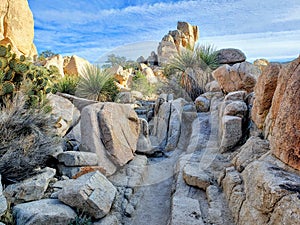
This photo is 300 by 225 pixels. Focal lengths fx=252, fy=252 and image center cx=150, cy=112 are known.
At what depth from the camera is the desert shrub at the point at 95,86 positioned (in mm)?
9859

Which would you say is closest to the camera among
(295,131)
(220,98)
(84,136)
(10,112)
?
(295,131)

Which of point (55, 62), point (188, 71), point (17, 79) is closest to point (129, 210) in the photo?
point (17, 79)

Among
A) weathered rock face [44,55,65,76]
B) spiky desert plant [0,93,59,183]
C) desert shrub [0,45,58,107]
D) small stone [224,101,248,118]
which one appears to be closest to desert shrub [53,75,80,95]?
desert shrub [0,45,58,107]

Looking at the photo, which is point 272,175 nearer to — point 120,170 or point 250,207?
point 250,207

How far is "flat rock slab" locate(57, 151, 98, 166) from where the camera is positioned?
4.33 m

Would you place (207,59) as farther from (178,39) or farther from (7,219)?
(178,39)

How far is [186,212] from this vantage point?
335 cm

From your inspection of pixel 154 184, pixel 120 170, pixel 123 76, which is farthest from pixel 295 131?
pixel 123 76

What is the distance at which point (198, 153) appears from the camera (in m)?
5.61

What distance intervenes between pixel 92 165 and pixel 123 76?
47.2 ft

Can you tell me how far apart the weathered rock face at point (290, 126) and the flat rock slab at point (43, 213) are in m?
2.62

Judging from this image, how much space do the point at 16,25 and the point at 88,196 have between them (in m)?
15.3

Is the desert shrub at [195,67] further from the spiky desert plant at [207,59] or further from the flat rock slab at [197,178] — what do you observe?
the flat rock slab at [197,178]

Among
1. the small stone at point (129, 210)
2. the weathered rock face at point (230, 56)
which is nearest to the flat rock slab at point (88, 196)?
the small stone at point (129, 210)
